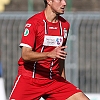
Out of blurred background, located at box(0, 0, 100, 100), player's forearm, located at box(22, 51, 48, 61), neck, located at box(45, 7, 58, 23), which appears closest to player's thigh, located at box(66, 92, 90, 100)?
player's forearm, located at box(22, 51, 48, 61)

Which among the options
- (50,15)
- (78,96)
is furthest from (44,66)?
(50,15)

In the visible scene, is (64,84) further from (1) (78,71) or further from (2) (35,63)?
(1) (78,71)

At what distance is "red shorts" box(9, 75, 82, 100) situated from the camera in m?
6.20

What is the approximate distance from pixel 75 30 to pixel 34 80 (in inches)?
165

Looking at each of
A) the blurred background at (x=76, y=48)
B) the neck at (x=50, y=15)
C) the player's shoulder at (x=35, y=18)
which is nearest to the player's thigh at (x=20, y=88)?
the player's shoulder at (x=35, y=18)

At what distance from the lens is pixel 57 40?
637 centimetres

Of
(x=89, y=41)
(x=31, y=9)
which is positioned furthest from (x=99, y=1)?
(x=89, y=41)

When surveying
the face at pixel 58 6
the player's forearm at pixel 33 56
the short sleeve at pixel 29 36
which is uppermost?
the face at pixel 58 6

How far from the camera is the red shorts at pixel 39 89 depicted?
6.20 meters

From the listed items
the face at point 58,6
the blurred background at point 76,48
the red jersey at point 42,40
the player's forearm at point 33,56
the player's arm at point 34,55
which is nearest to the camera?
the player's arm at point 34,55

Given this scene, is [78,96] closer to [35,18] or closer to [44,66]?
[44,66]

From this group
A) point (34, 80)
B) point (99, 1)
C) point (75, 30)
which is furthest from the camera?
point (99, 1)

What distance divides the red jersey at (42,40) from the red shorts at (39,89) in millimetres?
96

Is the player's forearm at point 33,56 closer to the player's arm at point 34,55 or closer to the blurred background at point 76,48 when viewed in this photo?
the player's arm at point 34,55
